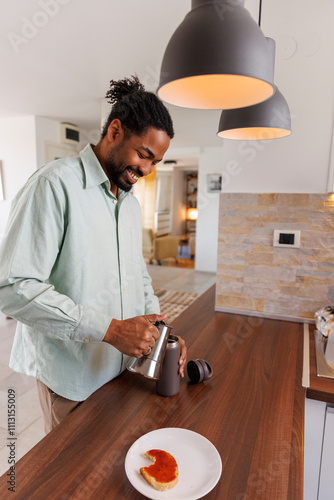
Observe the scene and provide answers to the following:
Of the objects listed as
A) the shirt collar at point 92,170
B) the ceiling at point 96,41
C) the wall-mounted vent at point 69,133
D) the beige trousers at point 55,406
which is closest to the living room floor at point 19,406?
the beige trousers at point 55,406

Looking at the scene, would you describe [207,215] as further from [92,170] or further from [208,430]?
[208,430]

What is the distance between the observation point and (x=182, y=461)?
0.72 metres

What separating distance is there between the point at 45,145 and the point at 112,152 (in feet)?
16.8

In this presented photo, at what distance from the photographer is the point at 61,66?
10.4 feet

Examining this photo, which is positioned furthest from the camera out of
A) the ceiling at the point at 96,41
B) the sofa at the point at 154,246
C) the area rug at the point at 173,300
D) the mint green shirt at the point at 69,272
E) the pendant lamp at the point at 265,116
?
the sofa at the point at 154,246

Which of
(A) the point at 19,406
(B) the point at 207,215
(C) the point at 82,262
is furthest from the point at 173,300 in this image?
(C) the point at 82,262

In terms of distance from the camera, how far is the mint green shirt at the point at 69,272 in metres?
0.81

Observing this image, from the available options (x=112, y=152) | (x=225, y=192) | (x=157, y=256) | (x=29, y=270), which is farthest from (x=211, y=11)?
(x=157, y=256)

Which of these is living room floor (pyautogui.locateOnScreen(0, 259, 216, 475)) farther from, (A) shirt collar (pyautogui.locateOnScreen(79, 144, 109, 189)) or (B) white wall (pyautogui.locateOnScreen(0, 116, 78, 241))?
(B) white wall (pyautogui.locateOnScreen(0, 116, 78, 241))

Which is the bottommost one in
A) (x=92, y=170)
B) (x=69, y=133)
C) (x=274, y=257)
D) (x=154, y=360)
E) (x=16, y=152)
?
(x=154, y=360)

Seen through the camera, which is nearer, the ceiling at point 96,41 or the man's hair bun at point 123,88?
the man's hair bun at point 123,88

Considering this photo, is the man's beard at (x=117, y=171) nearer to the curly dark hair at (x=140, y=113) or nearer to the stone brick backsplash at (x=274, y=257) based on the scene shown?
the curly dark hair at (x=140, y=113)

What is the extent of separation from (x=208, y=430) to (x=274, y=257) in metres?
1.02

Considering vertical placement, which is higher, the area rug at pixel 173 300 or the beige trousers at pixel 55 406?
the beige trousers at pixel 55 406
